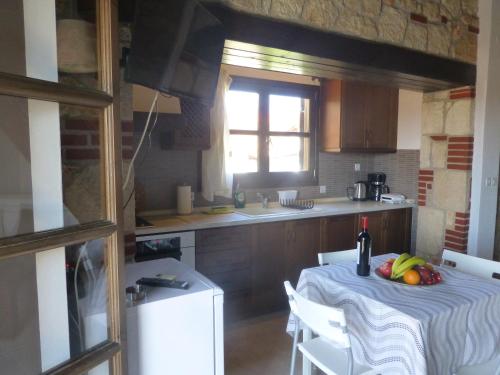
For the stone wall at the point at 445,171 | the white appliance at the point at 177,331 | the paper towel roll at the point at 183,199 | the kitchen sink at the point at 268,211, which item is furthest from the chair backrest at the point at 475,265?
the paper towel roll at the point at 183,199

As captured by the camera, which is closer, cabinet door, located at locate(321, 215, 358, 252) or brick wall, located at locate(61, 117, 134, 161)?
brick wall, located at locate(61, 117, 134, 161)

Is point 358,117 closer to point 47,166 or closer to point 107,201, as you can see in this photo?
point 107,201

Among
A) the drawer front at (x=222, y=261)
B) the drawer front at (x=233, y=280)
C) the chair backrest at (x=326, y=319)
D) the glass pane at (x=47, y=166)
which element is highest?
the glass pane at (x=47, y=166)

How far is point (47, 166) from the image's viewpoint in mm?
942

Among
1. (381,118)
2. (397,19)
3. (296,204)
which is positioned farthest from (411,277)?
(381,118)

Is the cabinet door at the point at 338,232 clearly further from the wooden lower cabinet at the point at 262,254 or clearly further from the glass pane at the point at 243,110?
the glass pane at the point at 243,110

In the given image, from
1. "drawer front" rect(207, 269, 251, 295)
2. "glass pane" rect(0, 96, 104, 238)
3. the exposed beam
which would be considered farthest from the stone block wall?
"drawer front" rect(207, 269, 251, 295)

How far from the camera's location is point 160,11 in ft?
4.50

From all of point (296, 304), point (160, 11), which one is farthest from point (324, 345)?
point (160, 11)

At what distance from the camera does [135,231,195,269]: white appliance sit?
2525mm

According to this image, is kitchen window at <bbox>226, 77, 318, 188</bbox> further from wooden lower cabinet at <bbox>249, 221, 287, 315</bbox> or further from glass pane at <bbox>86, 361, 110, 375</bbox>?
glass pane at <bbox>86, 361, 110, 375</bbox>

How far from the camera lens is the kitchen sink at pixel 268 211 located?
320 centimetres

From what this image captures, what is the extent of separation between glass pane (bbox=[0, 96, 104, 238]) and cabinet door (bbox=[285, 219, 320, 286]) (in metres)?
2.24

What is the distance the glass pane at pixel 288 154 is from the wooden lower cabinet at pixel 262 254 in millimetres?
854
